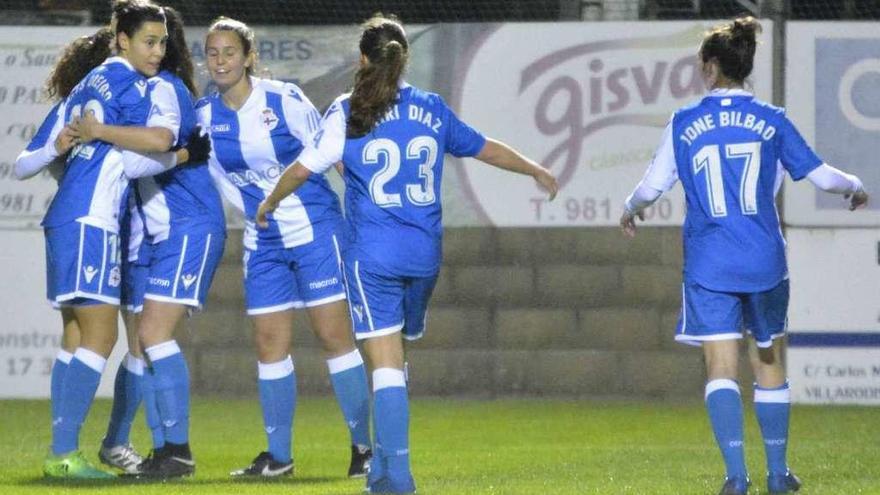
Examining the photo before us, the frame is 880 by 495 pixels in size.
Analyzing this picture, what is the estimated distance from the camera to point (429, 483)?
294 inches

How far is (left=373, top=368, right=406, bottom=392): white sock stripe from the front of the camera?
6.76m

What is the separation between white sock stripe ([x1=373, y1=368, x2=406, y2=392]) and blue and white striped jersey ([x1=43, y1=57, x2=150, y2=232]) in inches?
54.7

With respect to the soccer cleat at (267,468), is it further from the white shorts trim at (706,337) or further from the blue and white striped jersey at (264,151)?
the white shorts trim at (706,337)

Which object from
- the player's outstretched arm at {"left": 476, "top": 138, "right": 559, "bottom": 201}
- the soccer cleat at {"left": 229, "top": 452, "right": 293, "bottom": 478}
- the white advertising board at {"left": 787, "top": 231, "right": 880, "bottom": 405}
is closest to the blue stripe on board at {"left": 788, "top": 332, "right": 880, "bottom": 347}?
the white advertising board at {"left": 787, "top": 231, "right": 880, "bottom": 405}

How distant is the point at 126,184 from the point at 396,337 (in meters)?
1.44

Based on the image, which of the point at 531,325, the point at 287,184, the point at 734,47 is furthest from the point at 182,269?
the point at 531,325

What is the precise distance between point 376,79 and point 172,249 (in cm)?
131

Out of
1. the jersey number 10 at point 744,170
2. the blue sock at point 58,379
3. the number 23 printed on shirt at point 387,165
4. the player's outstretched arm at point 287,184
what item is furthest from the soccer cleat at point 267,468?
the jersey number 10 at point 744,170

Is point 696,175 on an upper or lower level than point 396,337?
upper

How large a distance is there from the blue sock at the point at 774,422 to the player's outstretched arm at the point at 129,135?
2465mm

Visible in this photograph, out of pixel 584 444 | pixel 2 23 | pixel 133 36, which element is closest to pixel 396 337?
pixel 133 36

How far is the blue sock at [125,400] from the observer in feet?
26.2

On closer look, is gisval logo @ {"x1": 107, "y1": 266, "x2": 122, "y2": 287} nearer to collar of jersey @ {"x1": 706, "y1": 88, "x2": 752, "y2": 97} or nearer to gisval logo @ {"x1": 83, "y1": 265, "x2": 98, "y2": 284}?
gisval logo @ {"x1": 83, "y1": 265, "x2": 98, "y2": 284}

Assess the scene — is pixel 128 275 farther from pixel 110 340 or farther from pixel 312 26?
pixel 312 26
